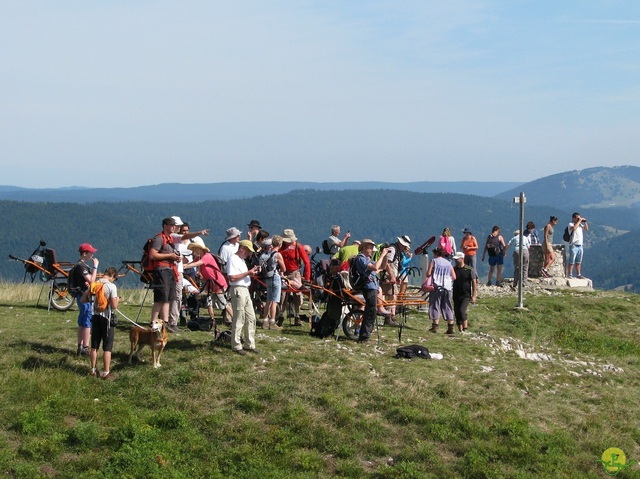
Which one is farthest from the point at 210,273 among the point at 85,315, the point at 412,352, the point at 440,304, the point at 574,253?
the point at 574,253

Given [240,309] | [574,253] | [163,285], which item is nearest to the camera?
[240,309]

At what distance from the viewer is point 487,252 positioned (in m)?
26.2

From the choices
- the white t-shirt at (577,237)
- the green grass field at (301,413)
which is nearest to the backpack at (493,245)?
the white t-shirt at (577,237)

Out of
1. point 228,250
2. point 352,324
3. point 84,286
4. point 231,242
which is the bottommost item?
point 352,324

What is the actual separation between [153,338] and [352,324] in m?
4.19

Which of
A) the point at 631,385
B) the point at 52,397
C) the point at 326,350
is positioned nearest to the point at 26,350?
the point at 52,397

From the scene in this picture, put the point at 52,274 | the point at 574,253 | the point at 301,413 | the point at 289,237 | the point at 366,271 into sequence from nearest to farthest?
the point at 301,413
the point at 366,271
the point at 289,237
the point at 52,274
the point at 574,253

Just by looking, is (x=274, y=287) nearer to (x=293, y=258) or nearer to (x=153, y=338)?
(x=293, y=258)

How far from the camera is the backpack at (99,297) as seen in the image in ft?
40.8

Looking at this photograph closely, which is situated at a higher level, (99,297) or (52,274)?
(99,297)

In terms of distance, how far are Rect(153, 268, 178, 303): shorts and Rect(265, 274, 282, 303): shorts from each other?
2.35 m

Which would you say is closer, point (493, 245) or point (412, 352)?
point (412, 352)

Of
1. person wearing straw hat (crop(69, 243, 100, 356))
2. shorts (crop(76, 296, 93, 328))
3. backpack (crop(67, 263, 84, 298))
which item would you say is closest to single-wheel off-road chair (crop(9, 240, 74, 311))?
backpack (crop(67, 263, 84, 298))

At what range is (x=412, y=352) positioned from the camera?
47.2ft
